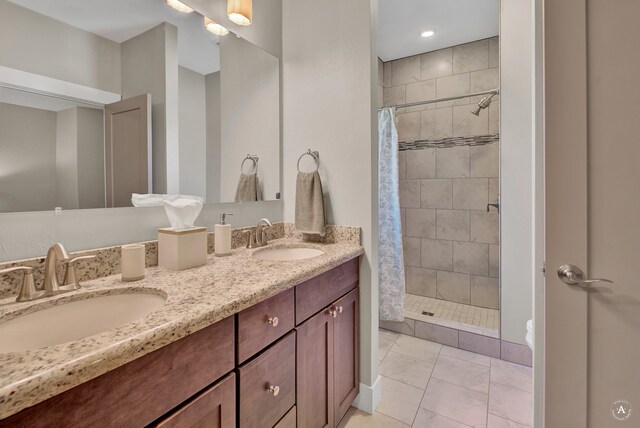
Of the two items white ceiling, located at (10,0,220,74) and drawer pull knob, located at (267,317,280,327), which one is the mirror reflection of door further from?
drawer pull knob, located at (267,317,280,327)

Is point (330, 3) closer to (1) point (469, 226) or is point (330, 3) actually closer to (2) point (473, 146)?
(2) point (473, 146)

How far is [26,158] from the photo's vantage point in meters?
0.91

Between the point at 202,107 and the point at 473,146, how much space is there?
8.06 feet

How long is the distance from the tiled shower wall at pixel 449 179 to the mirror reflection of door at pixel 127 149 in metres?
2.55

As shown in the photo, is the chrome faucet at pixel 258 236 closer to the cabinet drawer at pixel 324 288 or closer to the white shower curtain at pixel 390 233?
the cabinet drawer at pixel 324 288

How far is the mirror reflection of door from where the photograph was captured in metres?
1.10

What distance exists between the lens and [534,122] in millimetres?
1035

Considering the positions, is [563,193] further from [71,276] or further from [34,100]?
[34,100]

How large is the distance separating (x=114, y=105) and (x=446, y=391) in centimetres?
223

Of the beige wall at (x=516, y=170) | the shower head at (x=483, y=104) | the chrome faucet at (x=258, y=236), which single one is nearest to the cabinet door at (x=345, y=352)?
the chrome faucet at (x=258, y=236)

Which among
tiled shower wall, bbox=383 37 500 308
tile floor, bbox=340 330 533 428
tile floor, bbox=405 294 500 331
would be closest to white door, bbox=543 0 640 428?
tile floor, bbox=340 330 533 428

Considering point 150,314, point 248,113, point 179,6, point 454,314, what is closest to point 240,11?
point 179,6

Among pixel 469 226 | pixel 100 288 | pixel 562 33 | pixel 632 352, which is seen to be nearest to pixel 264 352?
pixel 100 288

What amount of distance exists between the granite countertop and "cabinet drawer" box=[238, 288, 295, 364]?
5cm
